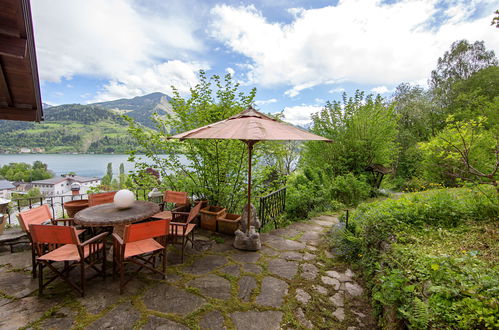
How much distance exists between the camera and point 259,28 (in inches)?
274

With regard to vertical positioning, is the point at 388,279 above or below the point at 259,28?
below

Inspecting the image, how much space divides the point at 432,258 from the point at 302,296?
1.35m

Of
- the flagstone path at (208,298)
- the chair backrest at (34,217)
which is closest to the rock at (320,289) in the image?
the flagstone path at (208,298)

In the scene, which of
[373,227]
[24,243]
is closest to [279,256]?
[373,227]

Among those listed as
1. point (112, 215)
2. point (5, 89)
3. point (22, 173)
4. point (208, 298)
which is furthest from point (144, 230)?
point (22, 173)

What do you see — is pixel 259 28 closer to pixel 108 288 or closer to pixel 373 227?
pixel 373 227

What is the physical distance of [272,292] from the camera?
8.16 ft

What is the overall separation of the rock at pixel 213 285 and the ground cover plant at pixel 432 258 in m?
1.60

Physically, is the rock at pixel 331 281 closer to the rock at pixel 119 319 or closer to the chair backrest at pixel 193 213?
the chair backrest at pixel 193 213

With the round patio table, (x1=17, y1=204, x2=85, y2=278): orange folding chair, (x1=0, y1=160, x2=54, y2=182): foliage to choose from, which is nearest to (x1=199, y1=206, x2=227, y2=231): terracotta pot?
the round patio table

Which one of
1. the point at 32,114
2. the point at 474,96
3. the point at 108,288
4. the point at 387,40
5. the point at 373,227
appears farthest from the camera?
the point at 474,96

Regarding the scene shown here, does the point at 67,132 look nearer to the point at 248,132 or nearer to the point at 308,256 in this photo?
the point at 248,132

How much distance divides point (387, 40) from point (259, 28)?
5118 mm

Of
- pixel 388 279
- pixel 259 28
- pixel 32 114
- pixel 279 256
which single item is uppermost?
pixel 259 28
